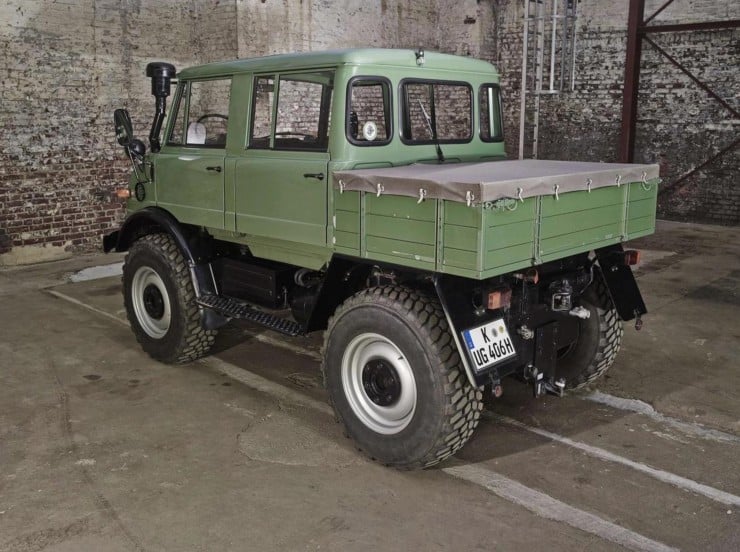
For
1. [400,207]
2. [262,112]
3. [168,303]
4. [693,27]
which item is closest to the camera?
[400,207]

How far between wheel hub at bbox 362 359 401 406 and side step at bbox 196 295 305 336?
2.12 feet

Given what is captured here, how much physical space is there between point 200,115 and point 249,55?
16.6ft

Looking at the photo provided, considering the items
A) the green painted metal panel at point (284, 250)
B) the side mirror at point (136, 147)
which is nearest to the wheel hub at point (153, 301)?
the green painted metal panel at point (284, 250)

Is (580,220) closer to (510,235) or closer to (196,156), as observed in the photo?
Result: (510,235)

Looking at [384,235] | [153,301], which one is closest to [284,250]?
[384,235]

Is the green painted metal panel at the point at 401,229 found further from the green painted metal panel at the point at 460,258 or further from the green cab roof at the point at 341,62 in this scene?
the green cab roof at the point at 341,62

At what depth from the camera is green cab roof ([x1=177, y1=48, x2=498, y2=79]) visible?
3.99 metres

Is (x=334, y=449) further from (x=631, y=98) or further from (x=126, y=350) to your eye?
(x=631, y=98)

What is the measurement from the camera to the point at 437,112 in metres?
4.52

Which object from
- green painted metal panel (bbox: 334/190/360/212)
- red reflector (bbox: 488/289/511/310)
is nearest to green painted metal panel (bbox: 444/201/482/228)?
red reflector (bbox: 488/289/511/310)

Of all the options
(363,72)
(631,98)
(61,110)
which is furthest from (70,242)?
(631,98)

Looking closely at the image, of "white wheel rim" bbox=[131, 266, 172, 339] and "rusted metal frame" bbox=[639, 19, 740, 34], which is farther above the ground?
"rusted metal frame" bbox=[639, 19, 740, 34]

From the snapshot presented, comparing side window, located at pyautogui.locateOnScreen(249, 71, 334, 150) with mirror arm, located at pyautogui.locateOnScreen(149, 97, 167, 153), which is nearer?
side window, located at pyautogui.locateOnScreen(249, 71, 334, 150)

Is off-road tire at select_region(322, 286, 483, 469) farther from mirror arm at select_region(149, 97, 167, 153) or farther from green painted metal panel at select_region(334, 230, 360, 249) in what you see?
mirror arm at select_region(149, 97, 167, 153)
